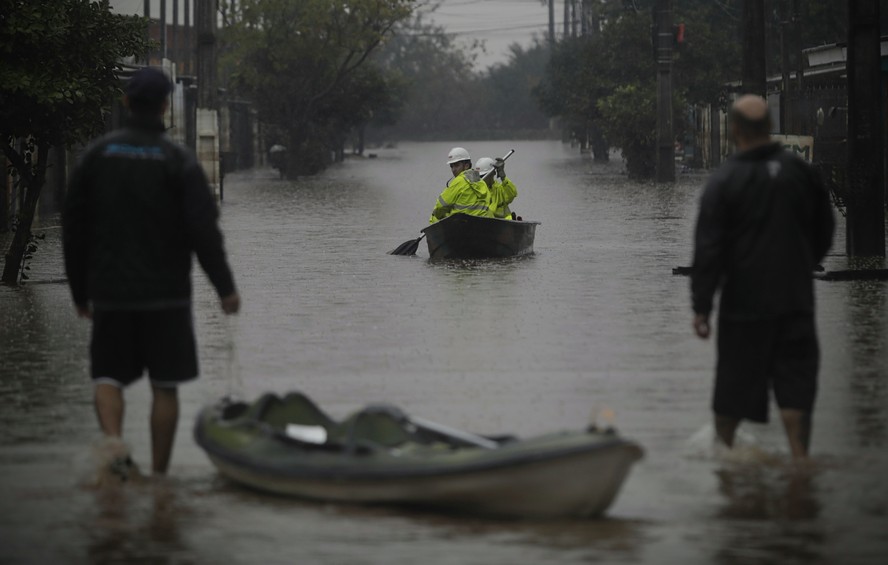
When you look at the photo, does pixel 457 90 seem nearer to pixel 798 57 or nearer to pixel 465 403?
pixel 798 57

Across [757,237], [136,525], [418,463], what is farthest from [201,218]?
[757,237]

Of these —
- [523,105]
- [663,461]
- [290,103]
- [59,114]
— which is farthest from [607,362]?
[523,105]

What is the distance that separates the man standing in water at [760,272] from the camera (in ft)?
26.3

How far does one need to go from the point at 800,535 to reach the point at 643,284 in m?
11.7

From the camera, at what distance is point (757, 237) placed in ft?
26.4

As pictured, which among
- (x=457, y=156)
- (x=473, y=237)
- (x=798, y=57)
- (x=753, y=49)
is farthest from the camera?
(x=798, y=57)

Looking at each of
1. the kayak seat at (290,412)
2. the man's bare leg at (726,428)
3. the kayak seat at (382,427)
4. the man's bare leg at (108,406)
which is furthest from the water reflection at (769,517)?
the man's bare leg at (108,406)

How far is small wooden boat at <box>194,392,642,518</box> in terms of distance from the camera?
6.86m

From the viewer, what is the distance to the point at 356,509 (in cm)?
736

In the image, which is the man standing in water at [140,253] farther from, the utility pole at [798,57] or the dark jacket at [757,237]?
the utility pole at [798,57]

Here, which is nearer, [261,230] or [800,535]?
[800,535]

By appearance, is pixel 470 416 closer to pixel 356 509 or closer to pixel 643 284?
pixel 356 509

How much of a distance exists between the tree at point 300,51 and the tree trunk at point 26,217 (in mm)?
38896

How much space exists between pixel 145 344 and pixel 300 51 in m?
54.6
